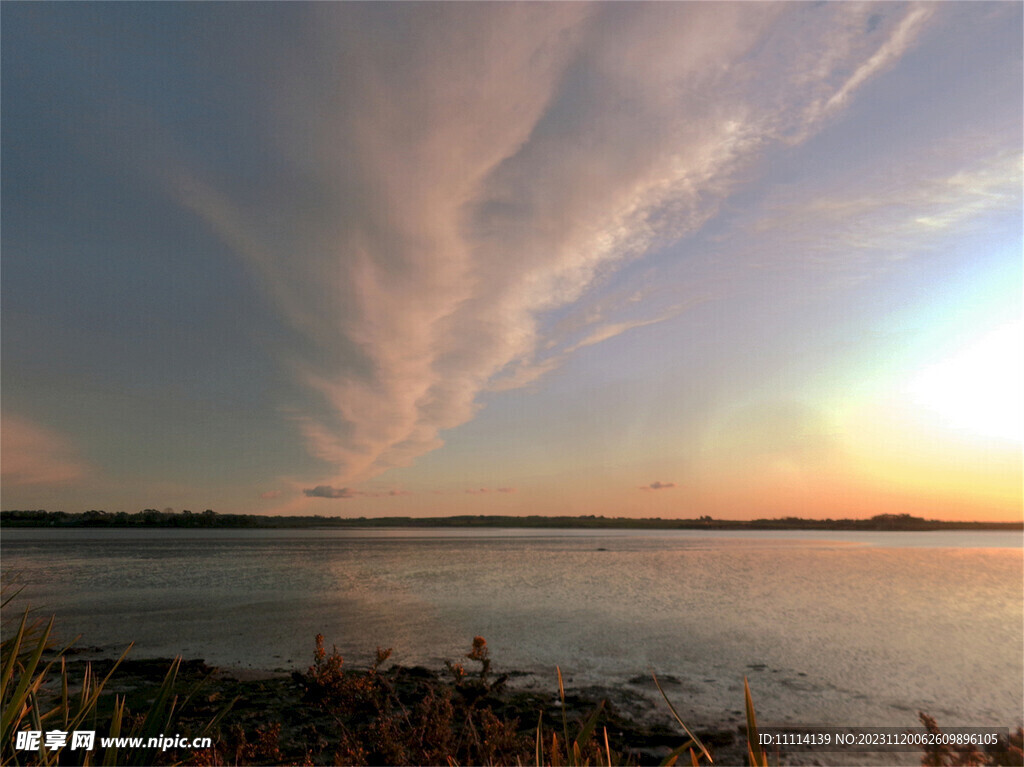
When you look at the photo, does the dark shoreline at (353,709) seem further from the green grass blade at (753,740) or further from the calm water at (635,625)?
the green grass blade at (753,740)

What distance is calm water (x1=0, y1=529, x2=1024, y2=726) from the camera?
1098 centimetres

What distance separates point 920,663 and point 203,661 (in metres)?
15.4

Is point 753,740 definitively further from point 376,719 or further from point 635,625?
point 635,625

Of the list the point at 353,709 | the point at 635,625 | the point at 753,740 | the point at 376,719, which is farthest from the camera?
the point at 635,625

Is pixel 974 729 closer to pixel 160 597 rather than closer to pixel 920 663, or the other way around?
pixel 920 663

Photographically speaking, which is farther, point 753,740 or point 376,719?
point 376,719

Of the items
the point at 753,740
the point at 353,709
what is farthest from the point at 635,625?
the point at 753,740

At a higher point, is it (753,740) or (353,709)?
(753,740)

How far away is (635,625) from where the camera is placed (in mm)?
16266

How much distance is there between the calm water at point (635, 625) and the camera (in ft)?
36.0

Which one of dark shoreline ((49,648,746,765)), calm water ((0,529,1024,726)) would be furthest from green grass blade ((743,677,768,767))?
calm water ((0,529,1024,726))

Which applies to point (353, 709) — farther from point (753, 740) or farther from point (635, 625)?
point (635, 625)

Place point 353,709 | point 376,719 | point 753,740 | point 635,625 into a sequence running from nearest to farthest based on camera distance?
point 753,740, point 376,719, point 353,709, point 635,625

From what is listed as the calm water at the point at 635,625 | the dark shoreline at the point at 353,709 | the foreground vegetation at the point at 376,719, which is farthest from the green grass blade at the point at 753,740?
the calm water at the point at 635,625
